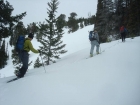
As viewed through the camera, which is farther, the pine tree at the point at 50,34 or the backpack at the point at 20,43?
the pine tree at the point at 50,34

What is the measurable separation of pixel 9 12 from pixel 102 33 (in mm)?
23332

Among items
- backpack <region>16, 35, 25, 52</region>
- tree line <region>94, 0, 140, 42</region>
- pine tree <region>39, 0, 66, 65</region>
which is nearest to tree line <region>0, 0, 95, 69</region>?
pine tree <region>39, 0, 66, 65</region>

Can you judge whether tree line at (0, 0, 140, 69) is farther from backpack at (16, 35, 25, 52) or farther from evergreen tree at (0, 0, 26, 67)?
backpack at (16, 35, 25, 52)

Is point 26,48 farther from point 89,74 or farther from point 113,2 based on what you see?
point 113,2

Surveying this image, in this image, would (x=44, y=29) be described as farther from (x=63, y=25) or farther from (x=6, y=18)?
(x=6, y=18)

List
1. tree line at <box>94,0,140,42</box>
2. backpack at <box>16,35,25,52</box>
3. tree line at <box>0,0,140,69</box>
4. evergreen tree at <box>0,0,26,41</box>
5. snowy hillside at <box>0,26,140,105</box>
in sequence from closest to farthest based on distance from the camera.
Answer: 1. snowy hillside at <box>0,26,140,105</box>
2. backpack at <box>16,35,25,52</box>
3. evergreen tree at <box>0,0,26,41</box>
4. tree line at <box>0,0,140,69</box>
5. tree line at <box>94,0,140,42</box>

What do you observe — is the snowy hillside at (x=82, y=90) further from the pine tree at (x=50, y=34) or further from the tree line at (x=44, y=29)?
the pine tree at (x=50, y=34)

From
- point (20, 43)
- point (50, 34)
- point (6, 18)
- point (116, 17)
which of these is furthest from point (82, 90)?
point (116, 17)

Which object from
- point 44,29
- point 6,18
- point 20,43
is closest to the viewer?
point 20,43

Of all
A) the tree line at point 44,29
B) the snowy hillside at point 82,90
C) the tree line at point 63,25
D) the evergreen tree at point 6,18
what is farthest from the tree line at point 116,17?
the snowy hillside at point 82,90

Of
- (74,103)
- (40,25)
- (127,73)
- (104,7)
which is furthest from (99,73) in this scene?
(104,7)

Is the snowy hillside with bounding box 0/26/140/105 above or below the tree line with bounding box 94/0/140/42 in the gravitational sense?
below

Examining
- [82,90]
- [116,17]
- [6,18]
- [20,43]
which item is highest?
[116,17]

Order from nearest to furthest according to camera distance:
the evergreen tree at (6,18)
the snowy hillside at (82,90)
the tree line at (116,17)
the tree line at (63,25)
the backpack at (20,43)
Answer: the snowy hillside at (82,90) < the backpack at (20,43) < the evergreen tree at (6,18) < the tree line at (63,25) < the tree line at (116,17)
